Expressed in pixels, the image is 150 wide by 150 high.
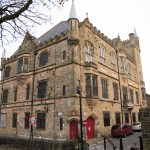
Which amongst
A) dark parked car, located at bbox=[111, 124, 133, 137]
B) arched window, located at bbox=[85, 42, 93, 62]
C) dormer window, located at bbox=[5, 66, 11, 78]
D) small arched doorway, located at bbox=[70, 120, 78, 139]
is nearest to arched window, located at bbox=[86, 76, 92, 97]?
arched window, located at bbox=[85, 42, 93, 62]

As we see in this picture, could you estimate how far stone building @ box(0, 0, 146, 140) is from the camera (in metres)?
21.2

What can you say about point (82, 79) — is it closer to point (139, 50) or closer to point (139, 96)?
point (139, 96)

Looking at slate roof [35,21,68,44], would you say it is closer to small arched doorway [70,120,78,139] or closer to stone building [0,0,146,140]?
stone building [0,0,146,140]

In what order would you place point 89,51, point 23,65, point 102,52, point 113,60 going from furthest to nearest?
point 113,60 → point 102,52 → point 23,65 → point 89,51

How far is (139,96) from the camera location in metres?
41.2

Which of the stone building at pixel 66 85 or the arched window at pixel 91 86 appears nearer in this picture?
the stone building at pixel 66 85

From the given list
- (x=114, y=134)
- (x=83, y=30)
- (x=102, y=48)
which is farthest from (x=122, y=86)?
(x=83, y=30)

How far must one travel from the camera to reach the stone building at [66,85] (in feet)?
69.6

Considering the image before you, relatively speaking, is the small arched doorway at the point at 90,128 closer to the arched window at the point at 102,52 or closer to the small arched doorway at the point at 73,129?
the small arched doorway at the point at 73,129

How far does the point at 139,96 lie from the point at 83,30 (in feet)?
78.7

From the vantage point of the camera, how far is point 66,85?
2139 cm

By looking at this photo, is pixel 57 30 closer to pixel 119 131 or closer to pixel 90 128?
pixel 90 128

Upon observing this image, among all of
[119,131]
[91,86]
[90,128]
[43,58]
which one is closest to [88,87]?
[91,86]

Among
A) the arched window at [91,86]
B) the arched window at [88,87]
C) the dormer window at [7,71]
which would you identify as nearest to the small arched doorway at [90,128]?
the arched window at [88,87]
